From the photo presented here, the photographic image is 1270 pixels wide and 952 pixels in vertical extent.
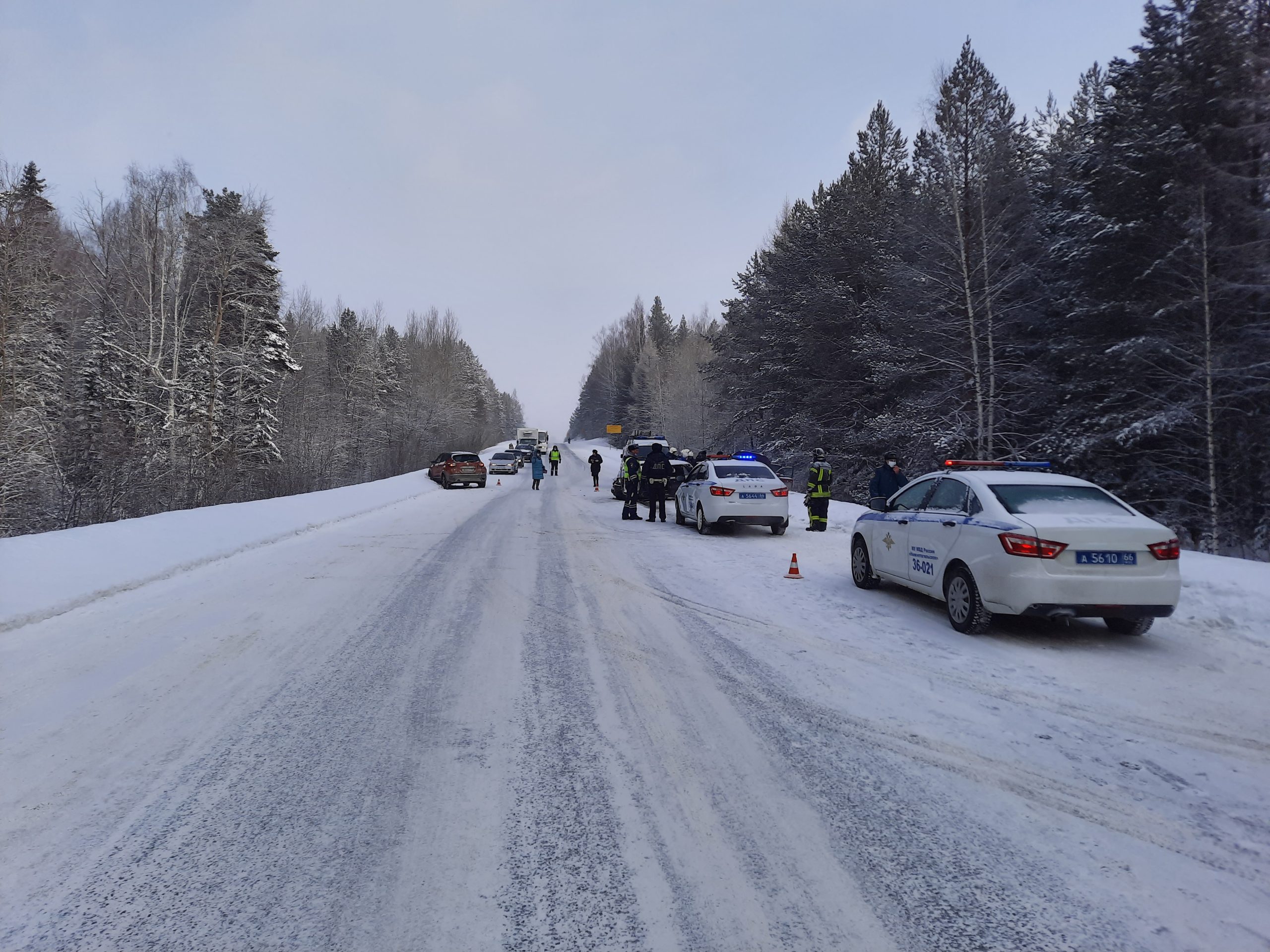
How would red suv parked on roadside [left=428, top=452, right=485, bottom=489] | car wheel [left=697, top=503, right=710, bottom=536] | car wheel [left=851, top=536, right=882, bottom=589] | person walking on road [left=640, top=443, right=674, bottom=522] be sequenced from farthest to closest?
red suv parked on roadside [left=428, top=452, right=485, bottom=489], person walking on road [left=640, top=443, right=674, bottom=522], car wheel [left=697, top=503, right=710, bottom=536], car wheel [left=851, top=536, right=882, bottom=589]

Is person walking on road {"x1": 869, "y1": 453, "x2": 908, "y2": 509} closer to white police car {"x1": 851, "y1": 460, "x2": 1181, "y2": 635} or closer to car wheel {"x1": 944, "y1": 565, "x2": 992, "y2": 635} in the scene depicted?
white police car {"x1": 851, "y1": 460, "x2": 1181, "y2": 635}

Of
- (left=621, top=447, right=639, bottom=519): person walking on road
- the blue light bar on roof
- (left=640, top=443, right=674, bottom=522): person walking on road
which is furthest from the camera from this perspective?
(left=621, top=447, right=639, bottom=519): person walking on road

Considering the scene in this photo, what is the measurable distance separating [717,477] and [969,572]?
27.3 feet

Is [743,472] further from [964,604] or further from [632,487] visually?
[964,604]

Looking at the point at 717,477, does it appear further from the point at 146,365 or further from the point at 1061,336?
the point at 146,365

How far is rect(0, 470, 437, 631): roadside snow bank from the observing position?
282 inches

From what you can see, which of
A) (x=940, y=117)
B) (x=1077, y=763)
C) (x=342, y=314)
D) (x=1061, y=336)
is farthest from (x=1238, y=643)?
(x=342, y=314)

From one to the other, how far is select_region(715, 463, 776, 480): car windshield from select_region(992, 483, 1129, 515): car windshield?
309 inches

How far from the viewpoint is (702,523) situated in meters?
15.0

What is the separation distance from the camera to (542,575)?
9.79 meters

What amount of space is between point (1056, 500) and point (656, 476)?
1122 cm

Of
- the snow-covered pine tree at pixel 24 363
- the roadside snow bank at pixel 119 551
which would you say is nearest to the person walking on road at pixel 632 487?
the roadside snow bank at pixel 119 551

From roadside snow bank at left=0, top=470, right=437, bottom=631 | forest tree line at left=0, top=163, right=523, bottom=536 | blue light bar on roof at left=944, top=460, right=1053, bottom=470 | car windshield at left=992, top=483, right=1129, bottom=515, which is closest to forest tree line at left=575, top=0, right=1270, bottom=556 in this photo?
blue light bar on roof at left=944, top=460, right=1053, bottom=470

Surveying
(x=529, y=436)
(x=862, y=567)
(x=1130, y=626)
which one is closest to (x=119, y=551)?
(x=862, y=567)
